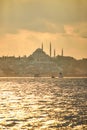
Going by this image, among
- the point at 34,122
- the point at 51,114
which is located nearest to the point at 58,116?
the point at 51,114

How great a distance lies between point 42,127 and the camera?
6550 centimetres

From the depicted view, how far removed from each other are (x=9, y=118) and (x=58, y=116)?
10608mm

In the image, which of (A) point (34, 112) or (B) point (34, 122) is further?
(A) point (34, 112)

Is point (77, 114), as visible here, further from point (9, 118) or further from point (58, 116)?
point (9, 118)

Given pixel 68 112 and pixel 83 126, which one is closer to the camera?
pixel 83 126

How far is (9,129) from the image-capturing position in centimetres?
6331

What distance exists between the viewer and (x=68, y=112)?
87000 millimetres

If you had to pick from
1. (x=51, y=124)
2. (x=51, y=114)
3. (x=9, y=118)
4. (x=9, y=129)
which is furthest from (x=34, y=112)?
(x=9, y=129)

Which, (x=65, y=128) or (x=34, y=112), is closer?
(x=65, y=128)

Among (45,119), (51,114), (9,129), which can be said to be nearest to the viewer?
(9,129)

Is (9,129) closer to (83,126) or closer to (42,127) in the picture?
(42,127)

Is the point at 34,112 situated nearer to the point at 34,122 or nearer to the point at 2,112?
the point at 2,112

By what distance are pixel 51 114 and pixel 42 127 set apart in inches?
681

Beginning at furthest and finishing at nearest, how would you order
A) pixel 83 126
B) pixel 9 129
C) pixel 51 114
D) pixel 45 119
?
1. pixel 51 114
2. pixel 45 119
3. pixel 83 126
4. pixel 9 129
